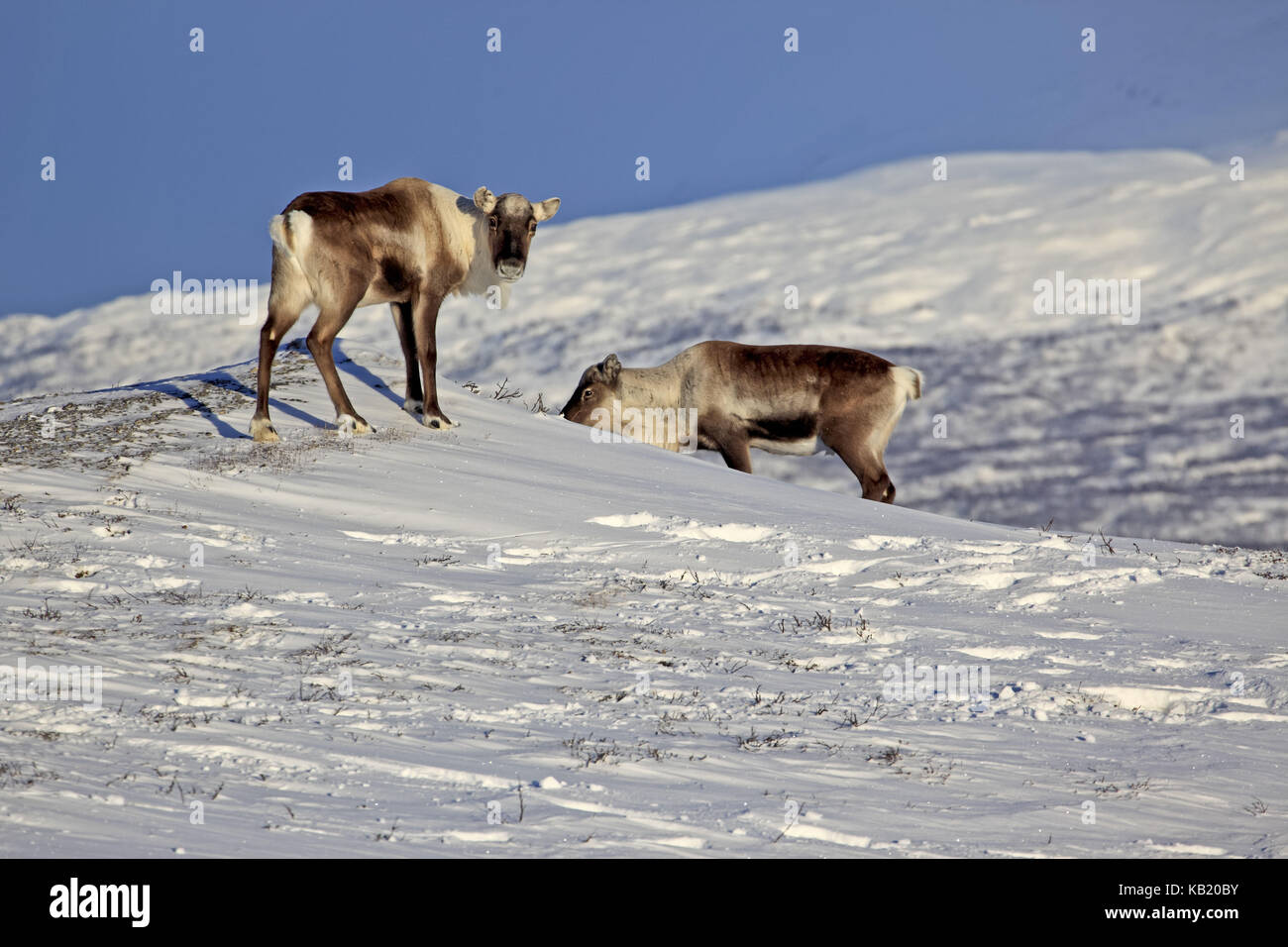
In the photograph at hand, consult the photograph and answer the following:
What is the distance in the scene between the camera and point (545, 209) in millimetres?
13773

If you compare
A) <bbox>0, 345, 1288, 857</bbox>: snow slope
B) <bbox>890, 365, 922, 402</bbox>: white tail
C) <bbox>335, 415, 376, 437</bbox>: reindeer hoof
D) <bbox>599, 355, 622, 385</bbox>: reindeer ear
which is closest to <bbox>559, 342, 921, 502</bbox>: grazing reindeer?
<bbox>890, 365, 922, 402</bbox>: white tail

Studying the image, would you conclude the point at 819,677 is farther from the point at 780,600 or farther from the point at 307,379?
the point at 307,379

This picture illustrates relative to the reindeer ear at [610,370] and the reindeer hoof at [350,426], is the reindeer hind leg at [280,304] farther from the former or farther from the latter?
the reindeer ear at [610,370]

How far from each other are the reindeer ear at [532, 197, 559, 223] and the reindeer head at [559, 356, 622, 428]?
12.3 ft

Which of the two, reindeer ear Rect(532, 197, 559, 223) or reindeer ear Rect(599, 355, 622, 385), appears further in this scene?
reindeer ear Rect(599, 355, 622, 385)

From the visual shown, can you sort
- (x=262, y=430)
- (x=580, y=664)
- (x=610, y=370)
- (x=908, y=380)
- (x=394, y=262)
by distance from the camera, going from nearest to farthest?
(x=580, y=664) < (x=262, y=430) < (x=394, y=262) < (x=908, y=380) < (x=610, y=370)

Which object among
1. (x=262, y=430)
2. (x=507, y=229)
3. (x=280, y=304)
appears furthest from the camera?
(x=507, y=229)

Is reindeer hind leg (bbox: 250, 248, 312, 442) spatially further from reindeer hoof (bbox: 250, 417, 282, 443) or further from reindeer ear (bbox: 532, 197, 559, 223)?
reindeer ear (bbox: 532, 197, 559, 223)

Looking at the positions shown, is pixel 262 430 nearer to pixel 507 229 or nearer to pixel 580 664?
pixel 507 229

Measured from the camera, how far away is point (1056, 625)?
27.8 ft

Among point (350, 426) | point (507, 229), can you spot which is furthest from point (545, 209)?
point (350, 426)

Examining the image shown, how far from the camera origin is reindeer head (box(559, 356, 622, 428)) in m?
17.5

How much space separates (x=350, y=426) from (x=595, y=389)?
5.60 meters
